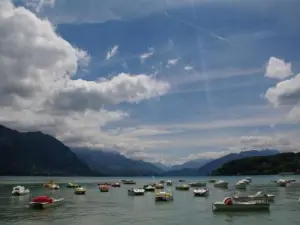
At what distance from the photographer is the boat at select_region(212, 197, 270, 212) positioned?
76.3 meters

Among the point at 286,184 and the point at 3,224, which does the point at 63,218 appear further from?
the point at 286,184

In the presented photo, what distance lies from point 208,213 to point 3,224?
117ft

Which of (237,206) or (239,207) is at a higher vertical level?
(237,206)

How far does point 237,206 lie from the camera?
251ft

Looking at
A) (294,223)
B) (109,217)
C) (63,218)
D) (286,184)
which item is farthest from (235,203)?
(286,184)

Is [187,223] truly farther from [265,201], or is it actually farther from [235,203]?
[265,201]

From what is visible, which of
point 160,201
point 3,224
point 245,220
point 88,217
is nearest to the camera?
point 3,224

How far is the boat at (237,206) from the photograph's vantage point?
3004 inches

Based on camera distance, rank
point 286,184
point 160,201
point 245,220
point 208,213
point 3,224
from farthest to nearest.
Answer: point 286,184, point 160,201, point 208,213, point 245,220, point 3,224

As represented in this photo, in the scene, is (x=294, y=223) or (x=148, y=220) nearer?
(x=294, y=223)

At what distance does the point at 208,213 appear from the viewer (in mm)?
75312

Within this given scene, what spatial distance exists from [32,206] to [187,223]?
37.0 metres

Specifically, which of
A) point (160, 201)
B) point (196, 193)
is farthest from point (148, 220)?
point (196, 193)

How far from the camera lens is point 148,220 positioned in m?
65.6
